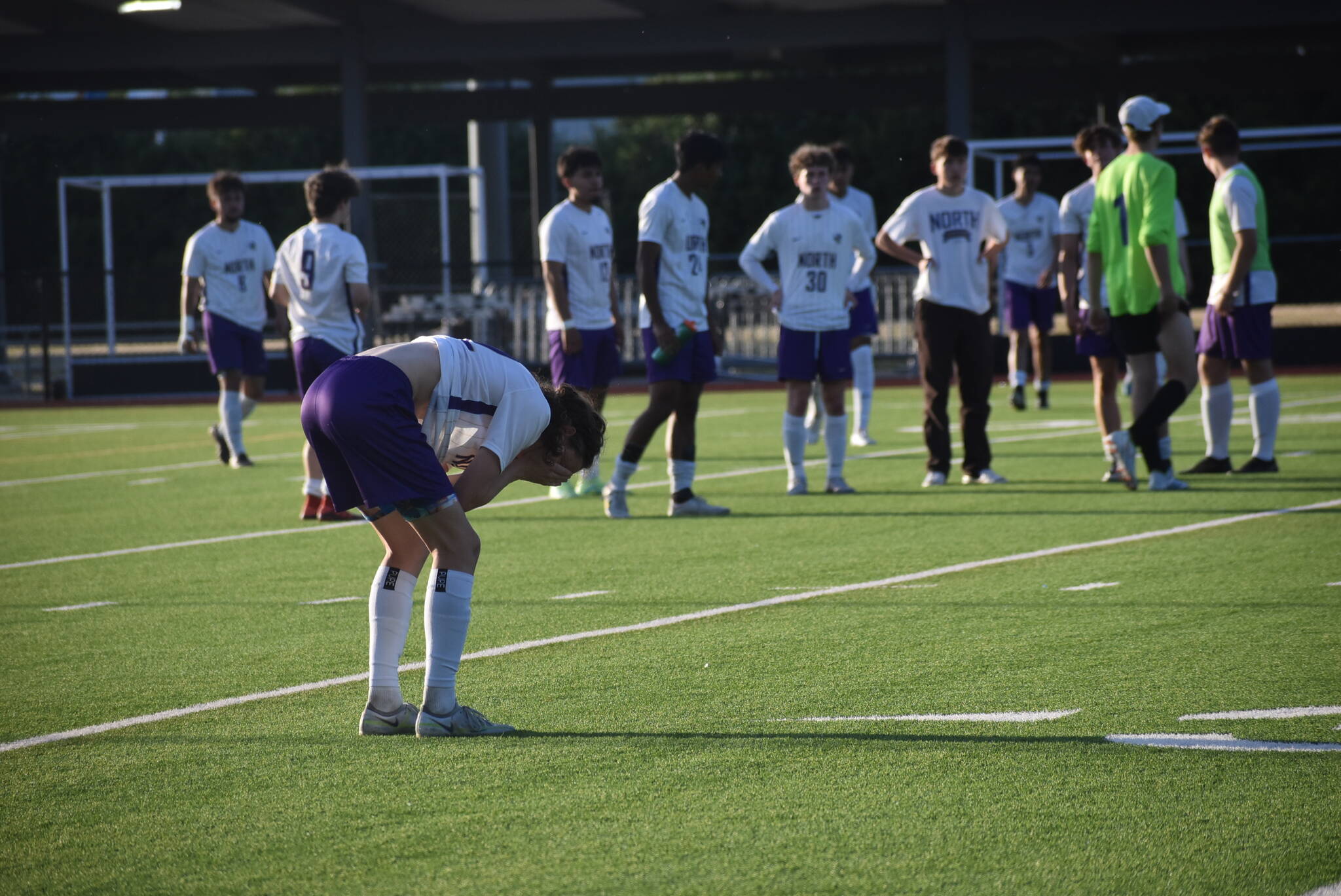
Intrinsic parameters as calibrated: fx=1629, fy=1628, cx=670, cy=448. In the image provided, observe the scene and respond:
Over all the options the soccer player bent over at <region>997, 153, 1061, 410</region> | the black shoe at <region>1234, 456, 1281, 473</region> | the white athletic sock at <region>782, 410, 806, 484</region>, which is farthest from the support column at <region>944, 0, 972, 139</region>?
the white athletic sock at <region>782, 410, 806, 484</region>

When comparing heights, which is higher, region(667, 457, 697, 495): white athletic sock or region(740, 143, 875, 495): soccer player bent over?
region(740, 143, 875, 495): soccer player bent over

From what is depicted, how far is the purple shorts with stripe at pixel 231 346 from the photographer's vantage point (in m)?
13.3

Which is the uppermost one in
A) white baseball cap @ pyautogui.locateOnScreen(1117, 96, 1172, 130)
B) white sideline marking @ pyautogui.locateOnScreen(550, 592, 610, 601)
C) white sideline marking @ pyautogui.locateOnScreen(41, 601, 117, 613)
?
white baseball cap @ pyautogui.locateOnScreen(1117, 96, 1172, 130)

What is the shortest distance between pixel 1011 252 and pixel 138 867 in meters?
13.5

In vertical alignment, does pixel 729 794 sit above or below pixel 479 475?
below

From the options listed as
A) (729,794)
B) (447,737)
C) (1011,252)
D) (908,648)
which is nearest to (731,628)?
(908,648)

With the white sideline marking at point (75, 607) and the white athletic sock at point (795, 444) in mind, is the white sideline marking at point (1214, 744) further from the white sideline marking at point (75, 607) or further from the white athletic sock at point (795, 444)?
the white athletic sock at point (795, 444)

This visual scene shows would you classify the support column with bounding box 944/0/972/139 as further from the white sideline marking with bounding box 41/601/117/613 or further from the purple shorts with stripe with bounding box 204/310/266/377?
the white sideline marking with bounding box 41/601/117/613

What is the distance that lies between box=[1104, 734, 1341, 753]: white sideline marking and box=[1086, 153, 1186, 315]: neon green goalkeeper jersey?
5902 millimetres

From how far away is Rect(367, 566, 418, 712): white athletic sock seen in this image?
15.8ft

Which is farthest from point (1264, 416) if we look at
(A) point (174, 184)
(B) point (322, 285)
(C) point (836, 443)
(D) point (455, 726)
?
(A) point (174, 184)

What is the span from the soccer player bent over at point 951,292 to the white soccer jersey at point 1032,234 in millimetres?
5147

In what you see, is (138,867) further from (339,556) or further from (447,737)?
(339,556)

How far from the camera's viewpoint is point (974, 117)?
155 ft
